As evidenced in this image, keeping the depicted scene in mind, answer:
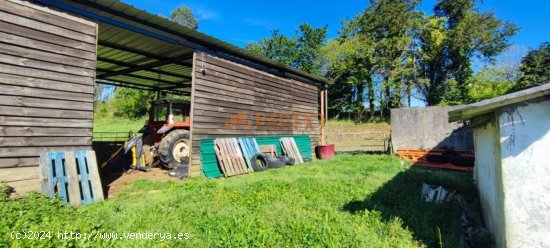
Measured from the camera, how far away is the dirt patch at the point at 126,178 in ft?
21.8

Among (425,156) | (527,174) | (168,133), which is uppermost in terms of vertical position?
(168,133)

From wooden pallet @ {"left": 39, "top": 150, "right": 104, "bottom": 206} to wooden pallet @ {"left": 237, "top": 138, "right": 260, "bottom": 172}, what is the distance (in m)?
4.73

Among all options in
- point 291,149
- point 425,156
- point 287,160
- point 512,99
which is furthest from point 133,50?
point 425,156

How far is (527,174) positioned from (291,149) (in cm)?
946

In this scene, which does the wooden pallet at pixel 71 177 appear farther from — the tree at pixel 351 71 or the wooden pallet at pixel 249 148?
the tree at pixel 351 71

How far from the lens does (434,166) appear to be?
1058cm

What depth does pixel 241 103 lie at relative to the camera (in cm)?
1034

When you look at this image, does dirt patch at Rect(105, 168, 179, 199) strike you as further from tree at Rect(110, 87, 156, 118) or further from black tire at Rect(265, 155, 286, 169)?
tree at Rect(110, 87, 156, 118)

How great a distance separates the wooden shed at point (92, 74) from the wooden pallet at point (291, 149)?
1.17 ft

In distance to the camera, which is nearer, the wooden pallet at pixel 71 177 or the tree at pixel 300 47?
the wooden pallet at pixel 71 177

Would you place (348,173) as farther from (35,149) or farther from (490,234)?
(35,149)

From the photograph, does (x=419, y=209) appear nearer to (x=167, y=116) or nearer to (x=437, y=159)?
(x=437, y=159)

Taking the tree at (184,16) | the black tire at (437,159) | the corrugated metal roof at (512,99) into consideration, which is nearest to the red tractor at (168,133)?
the corrugated metal roof at (512,99)

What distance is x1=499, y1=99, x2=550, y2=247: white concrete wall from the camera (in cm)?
285
